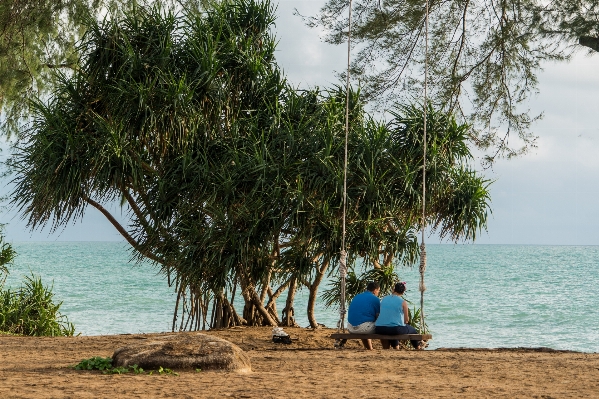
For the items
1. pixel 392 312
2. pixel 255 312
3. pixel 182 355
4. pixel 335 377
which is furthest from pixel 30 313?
pixel 335 377

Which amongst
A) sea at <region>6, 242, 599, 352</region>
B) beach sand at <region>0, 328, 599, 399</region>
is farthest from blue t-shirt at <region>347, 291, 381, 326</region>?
sea at <region>6, 242, 599, 352</region>

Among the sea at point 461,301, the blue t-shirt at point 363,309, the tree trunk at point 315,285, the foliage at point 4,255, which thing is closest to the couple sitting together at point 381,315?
the blue t-shirt at point 363,309

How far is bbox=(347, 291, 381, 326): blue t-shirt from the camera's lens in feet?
28.6

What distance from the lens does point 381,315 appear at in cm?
845

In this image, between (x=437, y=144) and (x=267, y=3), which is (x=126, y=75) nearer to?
(x=267, y=3)

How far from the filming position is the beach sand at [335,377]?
523cm

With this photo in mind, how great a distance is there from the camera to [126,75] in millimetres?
10180

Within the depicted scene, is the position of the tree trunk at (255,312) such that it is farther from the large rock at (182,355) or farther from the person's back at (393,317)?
the large rock at (182,355)

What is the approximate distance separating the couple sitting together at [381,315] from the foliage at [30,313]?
5261 millimetres

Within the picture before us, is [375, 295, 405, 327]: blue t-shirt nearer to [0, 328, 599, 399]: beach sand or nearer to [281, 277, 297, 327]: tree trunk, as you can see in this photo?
[0, 328, 599, 399]: beach sand

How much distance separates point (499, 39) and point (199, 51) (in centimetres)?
427

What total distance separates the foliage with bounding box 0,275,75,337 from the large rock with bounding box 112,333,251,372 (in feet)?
20.0

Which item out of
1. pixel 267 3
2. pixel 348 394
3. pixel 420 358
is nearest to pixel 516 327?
pixel 267 3

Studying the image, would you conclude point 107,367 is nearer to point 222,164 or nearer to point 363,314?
point 363,314
